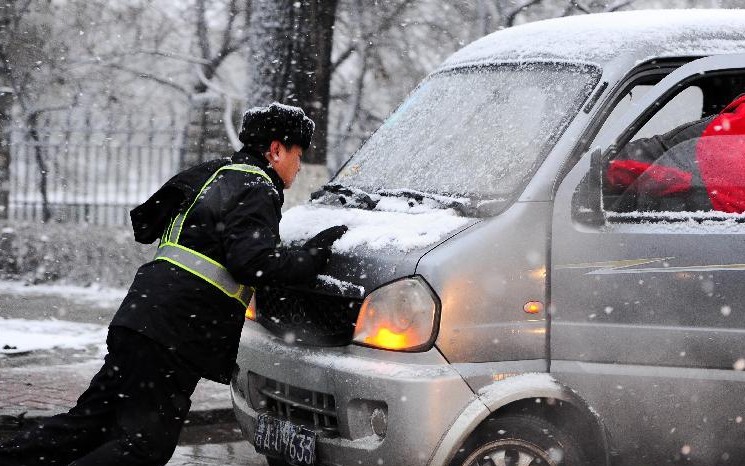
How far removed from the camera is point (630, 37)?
4645 millimetres

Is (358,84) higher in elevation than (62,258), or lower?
higher

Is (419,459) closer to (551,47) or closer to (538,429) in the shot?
(538,429)

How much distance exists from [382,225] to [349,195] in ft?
2.03

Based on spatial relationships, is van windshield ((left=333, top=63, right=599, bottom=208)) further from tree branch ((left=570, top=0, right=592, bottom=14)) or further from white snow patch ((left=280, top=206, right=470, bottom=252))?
tree branch ((left=570, top=0, right=592, bottom=14))

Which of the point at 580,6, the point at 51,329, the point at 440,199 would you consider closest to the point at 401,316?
the point at 440,199

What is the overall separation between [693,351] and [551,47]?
1.47 metres

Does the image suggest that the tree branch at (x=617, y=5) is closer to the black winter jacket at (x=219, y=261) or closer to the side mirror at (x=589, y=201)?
the side mirror at (x=589, y=201)

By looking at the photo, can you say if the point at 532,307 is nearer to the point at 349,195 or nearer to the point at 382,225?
the point at 382,225

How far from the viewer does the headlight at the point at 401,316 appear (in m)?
4.09

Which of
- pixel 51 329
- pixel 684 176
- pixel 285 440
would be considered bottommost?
pixel 51 329

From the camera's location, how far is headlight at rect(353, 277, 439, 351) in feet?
13.4

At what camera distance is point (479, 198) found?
437cm

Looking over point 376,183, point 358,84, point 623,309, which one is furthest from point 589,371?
point 358,84

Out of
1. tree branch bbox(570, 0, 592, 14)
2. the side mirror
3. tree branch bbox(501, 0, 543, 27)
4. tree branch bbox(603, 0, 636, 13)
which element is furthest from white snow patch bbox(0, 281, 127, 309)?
the side mirror
